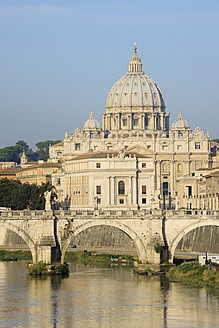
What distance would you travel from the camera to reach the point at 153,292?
6919 centimetres

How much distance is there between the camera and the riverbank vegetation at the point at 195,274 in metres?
70.9

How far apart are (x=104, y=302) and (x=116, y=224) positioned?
1136 centimetres

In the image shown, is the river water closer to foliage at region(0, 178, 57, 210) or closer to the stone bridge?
the stone bridge

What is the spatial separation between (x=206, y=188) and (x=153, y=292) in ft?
195

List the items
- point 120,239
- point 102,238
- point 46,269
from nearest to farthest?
point 46,269, point 120,239, point 102,238

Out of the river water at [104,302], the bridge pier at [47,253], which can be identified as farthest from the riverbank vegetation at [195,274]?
the bridge pier at [47,253]

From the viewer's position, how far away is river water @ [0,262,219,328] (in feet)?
197

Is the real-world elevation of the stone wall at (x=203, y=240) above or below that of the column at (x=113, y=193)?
below

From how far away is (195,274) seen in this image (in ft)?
240

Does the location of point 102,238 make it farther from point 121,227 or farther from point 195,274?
point 195,274

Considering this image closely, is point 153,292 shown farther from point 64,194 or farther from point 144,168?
point 64,194

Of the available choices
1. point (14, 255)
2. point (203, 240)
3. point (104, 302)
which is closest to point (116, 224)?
point (104, 302)

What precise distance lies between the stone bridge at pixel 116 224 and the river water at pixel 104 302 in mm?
2395

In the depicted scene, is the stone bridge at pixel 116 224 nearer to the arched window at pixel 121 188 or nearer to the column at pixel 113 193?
the column at pixel 113 193
